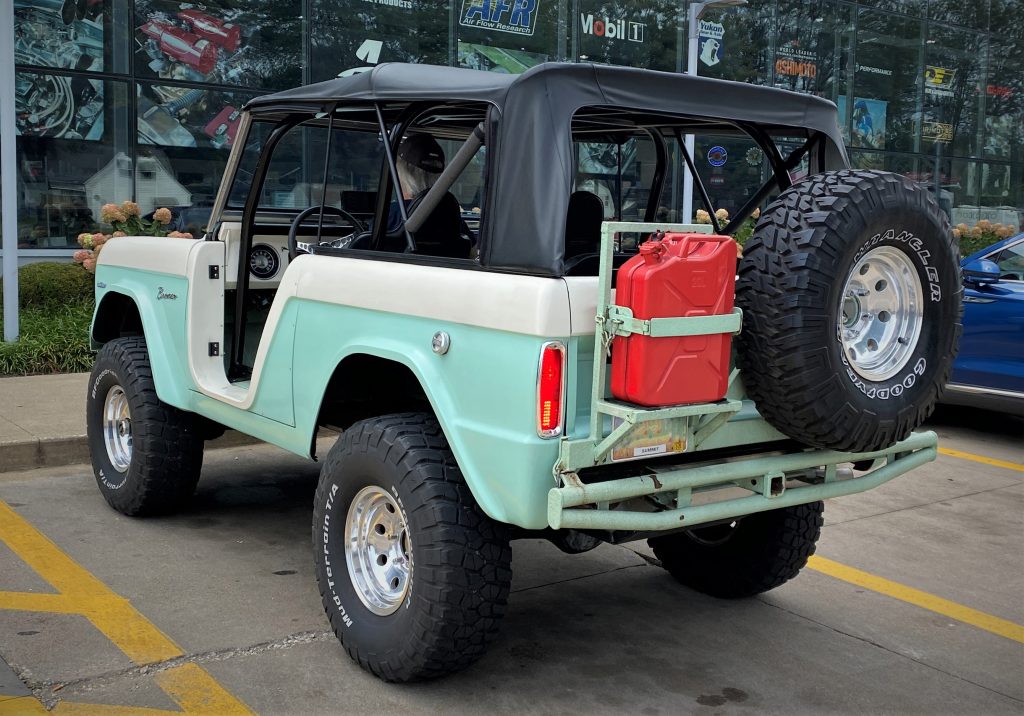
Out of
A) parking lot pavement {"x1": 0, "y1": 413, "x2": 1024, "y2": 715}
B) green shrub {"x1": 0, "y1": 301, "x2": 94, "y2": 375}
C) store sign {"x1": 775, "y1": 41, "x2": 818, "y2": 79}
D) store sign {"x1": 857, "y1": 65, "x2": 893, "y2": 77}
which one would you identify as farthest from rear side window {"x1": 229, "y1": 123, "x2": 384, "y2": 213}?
store sign {"x1": 857, "y1": 65, "x2": 893, "y2": 77}

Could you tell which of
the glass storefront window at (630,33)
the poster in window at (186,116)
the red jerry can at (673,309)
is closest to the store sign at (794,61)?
the glass storefront window at (630,33)

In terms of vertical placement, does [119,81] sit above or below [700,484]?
above

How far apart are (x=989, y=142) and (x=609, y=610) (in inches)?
842

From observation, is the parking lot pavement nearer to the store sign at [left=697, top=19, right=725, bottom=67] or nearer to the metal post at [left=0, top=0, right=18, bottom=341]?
the metal post at [left=0, top=0, right=18, bottom=341]

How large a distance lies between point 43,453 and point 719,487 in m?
4.77

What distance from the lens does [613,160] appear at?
220 inches

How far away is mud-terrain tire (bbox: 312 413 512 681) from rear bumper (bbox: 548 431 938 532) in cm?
43

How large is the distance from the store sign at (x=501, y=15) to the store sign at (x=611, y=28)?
3.26 ft

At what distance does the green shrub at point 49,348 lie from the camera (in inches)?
355

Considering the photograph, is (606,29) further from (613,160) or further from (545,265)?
(545,265)

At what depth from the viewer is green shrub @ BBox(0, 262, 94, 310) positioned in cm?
1064

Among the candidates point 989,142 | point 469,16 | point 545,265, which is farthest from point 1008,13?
point 545,265

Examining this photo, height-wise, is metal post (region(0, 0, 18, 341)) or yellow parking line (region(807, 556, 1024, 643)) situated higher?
metal post (region(0, 0, 18, 341))

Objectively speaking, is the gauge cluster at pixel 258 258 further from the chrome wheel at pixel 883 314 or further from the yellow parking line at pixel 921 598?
the yellow parking line at pixel 921 598
